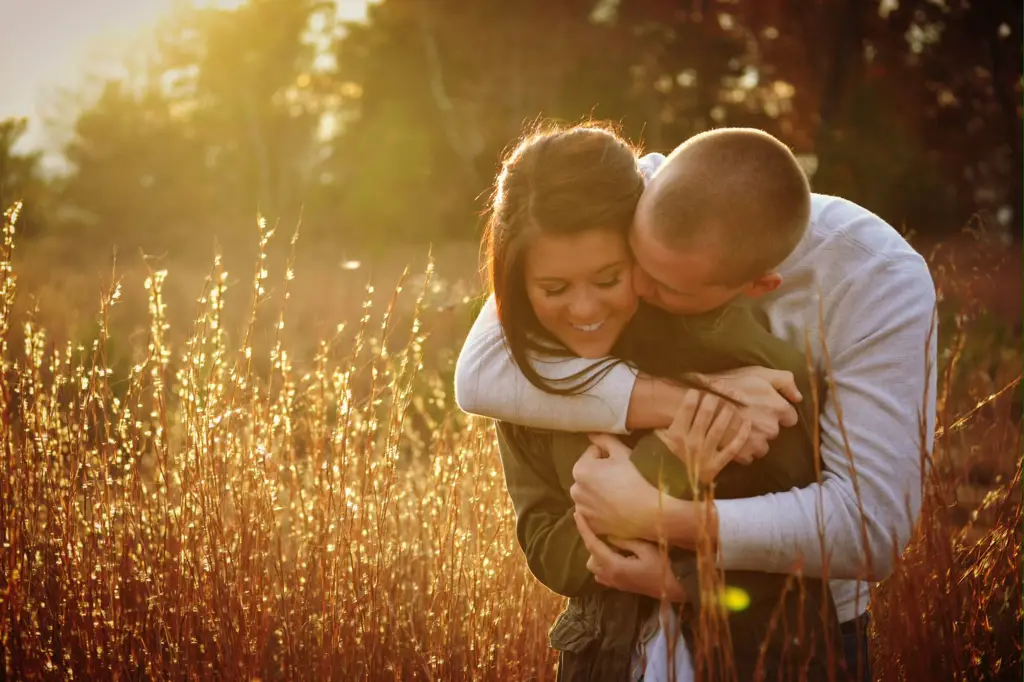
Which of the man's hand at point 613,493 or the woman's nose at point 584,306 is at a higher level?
the woman's nose at point 584,306

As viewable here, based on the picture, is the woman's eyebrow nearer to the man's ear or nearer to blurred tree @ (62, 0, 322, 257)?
the man's ear

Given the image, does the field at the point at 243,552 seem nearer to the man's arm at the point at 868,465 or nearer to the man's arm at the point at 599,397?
the man's arm at the point at 599,397

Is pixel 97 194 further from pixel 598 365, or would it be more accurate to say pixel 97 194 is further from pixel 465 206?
pixel 598 365

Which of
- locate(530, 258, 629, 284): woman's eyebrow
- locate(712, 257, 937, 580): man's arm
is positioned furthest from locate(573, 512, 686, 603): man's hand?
locate(530, 258, 629, 284): woman's eyebrow

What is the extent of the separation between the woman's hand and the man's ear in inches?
10.7

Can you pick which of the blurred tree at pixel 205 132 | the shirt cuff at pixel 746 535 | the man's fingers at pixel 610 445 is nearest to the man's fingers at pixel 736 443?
the shirt cuff at pixel 746 535

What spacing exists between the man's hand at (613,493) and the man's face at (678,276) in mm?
339

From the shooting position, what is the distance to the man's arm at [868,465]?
66.5 inches

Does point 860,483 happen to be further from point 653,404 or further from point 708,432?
point 653,404

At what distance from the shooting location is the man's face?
5.94 ft

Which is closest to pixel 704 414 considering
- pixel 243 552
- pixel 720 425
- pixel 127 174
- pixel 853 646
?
pixel 720 425

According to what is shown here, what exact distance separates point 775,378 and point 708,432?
0.19 metres

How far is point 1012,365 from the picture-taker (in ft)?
15.4

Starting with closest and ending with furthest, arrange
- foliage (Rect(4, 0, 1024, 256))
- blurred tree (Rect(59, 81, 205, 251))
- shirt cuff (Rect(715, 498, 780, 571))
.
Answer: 1. shirt cuff (Rect(715, 498, 780, 571))
2. foliage (Rect(4, 0, 1024, 256))
3. blurred tree (Rect(59, 81, 205, 251))
